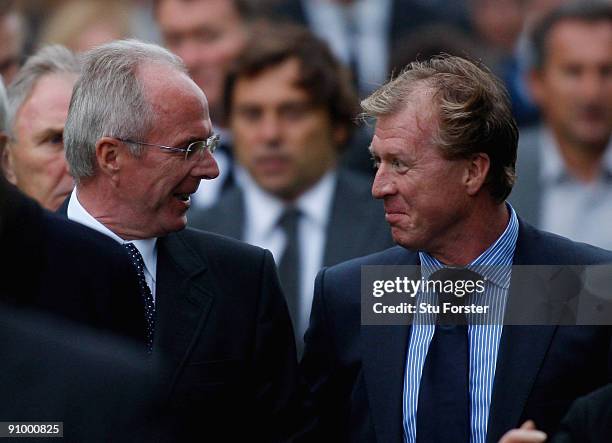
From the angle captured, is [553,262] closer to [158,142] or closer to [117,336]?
[158,142]

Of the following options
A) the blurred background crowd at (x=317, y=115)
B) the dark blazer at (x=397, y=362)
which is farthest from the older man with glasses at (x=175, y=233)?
the blurred background crowd at (x=317, y=115)

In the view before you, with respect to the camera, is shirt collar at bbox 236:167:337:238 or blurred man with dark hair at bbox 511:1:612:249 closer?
shirt collar at bbox 236:167:337:238

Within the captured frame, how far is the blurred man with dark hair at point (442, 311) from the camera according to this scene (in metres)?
3.19

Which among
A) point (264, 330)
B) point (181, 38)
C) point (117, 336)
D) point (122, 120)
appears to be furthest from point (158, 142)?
point (181, 38)

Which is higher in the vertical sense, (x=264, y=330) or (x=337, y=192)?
(x=337, y=192)

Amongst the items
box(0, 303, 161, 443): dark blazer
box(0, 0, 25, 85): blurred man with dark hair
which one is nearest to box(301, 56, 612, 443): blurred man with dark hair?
box(0, 303, 161, 443): dark blazer

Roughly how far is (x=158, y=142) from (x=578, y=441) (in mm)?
1420

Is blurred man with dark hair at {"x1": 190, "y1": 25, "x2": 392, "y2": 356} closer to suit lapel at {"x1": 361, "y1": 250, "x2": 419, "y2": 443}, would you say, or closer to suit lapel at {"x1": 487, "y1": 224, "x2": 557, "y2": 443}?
suit lapel at {"x1": 361, "y1": 250, "x2": 419, "y2": 443}

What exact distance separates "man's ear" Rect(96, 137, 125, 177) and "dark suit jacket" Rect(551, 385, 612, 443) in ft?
4.67

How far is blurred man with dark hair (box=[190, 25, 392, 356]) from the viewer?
536 cm

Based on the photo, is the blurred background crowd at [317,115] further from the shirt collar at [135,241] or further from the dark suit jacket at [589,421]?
the dark suit jacket at [589,421]

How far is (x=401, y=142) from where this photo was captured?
3414 millimetres

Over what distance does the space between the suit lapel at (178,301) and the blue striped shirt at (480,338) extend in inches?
23.7

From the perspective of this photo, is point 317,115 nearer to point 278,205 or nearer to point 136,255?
point 278,205
